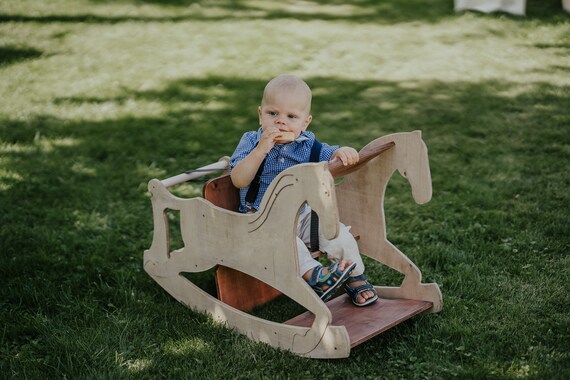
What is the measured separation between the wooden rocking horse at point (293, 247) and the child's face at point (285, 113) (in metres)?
0.35

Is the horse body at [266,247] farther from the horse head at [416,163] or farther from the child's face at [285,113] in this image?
the horse head at [416,163]

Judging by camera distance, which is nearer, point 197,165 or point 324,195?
point 324,195

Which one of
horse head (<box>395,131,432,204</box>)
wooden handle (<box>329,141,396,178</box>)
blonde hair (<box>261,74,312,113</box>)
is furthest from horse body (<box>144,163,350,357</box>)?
horse head (<box>395,131,432,204</box>)

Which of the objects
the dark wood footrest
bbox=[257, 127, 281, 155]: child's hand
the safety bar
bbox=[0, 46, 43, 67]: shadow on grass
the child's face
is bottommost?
the dark wood footrest

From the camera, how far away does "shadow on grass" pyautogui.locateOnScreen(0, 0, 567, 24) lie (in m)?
10.2

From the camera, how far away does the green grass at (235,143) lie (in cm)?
335

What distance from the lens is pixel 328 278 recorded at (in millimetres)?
3389

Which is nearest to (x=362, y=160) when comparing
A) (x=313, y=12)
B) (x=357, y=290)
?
(x=357, y=290)

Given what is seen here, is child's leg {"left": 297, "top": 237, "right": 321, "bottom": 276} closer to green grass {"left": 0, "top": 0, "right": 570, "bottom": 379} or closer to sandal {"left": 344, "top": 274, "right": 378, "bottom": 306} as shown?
sandal {"left": 344, "top": 274, "right": 378, "bottom": 306}

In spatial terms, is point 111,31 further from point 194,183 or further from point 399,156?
point 399,156

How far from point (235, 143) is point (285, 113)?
298 cm

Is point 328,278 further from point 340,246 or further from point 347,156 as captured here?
point 347,156

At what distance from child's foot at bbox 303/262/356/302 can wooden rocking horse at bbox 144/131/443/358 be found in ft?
0.38

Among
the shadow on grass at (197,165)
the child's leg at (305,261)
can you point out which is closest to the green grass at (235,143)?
the shadow on grass at (197,165)
